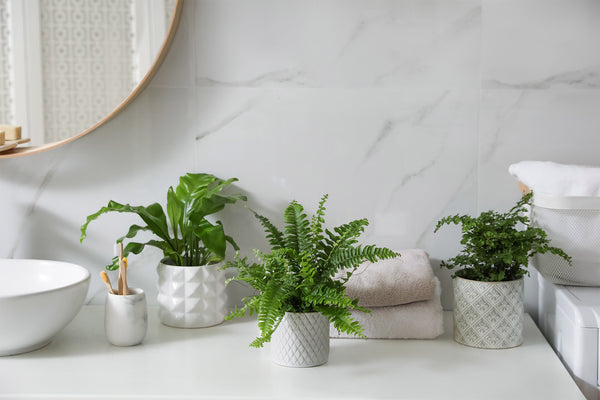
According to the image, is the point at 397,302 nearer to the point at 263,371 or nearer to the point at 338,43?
the point at 263,371

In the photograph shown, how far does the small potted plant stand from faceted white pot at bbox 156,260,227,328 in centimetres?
45

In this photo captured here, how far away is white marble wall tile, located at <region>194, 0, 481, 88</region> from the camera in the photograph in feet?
4.15

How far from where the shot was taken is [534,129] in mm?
1274

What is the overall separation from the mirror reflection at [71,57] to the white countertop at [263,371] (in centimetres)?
45

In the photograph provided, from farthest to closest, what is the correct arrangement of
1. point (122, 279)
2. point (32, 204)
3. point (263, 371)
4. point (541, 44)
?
point (32, 204)
point (541, 44)
point (122, 279)
point (263, 371)

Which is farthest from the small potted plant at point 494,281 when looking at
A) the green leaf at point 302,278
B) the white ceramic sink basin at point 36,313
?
the white ceramic sink basin at point 36,313

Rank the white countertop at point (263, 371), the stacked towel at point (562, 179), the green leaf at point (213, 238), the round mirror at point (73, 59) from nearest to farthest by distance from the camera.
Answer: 1. the white countertop at point (263, 371)
2. the stacked towel at point (562, 179)
3. the green leaf at point (213, 238)
4. the round mirror at point (73, 59)

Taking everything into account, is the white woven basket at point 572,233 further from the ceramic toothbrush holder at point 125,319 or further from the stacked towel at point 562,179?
the ceramic toothbrush holder at point 125,319

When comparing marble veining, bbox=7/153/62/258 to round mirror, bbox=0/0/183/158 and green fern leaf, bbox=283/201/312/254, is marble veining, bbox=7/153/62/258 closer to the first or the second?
round mirror, bbox=0/0/183/158

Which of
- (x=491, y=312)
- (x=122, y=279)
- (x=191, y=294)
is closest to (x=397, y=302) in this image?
(x=491, y=312)

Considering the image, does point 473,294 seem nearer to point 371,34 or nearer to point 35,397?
point 371,34

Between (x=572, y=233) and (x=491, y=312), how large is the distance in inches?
7.5

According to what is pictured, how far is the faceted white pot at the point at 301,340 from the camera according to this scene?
3.41ft

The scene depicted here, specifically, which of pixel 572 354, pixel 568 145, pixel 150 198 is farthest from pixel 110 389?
pixel 568 145
